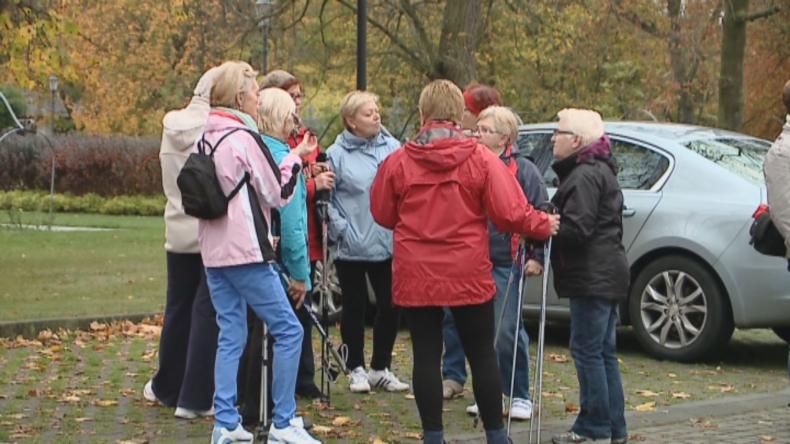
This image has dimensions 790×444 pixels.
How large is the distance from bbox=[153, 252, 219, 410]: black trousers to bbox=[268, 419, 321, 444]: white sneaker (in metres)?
1.13

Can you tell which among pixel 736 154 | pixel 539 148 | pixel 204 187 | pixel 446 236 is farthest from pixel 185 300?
pixel 736 154

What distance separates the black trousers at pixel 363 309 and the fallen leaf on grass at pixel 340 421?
3.33 feet

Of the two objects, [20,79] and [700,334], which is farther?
[20,79]

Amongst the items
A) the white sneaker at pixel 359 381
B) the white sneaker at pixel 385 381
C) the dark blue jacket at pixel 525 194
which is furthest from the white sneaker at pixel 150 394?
the dark blue jacket at pixel 525 194

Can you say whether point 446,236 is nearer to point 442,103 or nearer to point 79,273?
point 442,103

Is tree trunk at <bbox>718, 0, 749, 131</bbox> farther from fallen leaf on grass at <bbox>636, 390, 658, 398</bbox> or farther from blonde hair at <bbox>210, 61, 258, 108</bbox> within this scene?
blonde hair at <bbox>210, 61, 258, 108</bbox>

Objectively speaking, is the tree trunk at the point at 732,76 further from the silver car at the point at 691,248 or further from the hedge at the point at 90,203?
the hedge at the point at 90,203

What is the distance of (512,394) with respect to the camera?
841 centimetres

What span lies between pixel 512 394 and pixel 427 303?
150 centimetres

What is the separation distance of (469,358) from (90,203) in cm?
3119

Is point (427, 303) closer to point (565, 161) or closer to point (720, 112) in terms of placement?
point (565, 161)

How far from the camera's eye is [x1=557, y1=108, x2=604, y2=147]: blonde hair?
25.7 ft

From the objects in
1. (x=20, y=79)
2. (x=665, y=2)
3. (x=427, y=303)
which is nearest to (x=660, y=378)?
(x=427, y=303)

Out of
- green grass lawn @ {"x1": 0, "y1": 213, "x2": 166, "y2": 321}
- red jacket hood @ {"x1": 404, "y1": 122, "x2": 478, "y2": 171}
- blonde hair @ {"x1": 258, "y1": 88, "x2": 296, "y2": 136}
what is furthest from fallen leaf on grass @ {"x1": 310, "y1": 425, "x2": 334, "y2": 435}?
green grass lawn @ {"x1": 0, "y1": 213, "x2": 166, "y2": 321}
